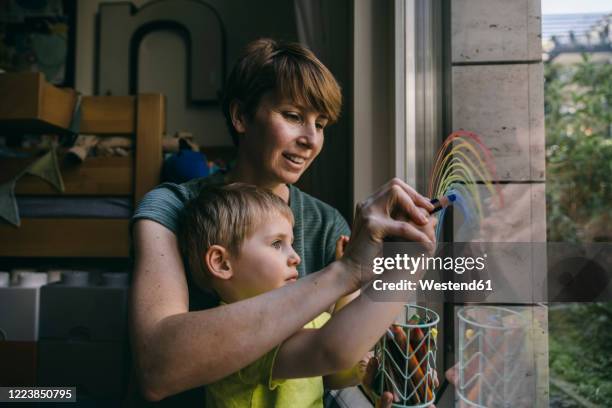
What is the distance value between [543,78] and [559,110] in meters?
0.07

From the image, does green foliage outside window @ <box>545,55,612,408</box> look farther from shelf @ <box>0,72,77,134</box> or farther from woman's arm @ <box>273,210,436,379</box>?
shelf @ <box>0,72,77,134</box>

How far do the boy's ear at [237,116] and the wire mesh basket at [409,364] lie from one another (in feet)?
1.63

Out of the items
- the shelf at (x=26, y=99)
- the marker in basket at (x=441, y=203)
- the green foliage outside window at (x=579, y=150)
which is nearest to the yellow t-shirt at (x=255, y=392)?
the marker in basket at (x=441, y=203)

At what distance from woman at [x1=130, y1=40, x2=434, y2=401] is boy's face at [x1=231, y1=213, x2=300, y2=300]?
85 mm

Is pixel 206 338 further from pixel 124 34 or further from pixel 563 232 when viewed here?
pixel 124 34

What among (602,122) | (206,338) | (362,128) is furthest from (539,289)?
(362,128)

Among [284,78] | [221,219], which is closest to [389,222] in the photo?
[221,219]

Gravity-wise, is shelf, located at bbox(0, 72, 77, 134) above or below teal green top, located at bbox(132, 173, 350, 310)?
above

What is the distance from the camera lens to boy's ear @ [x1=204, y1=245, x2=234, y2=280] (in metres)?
0.65

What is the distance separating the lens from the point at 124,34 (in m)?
2.44

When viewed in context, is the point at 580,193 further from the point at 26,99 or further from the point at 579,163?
the point at 26,99

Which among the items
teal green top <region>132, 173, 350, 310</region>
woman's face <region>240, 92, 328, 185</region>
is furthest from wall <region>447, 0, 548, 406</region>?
teal green top <region>132, 173, 350, 310</region>

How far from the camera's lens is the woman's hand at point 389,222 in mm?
468

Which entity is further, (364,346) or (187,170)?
(187,170)
